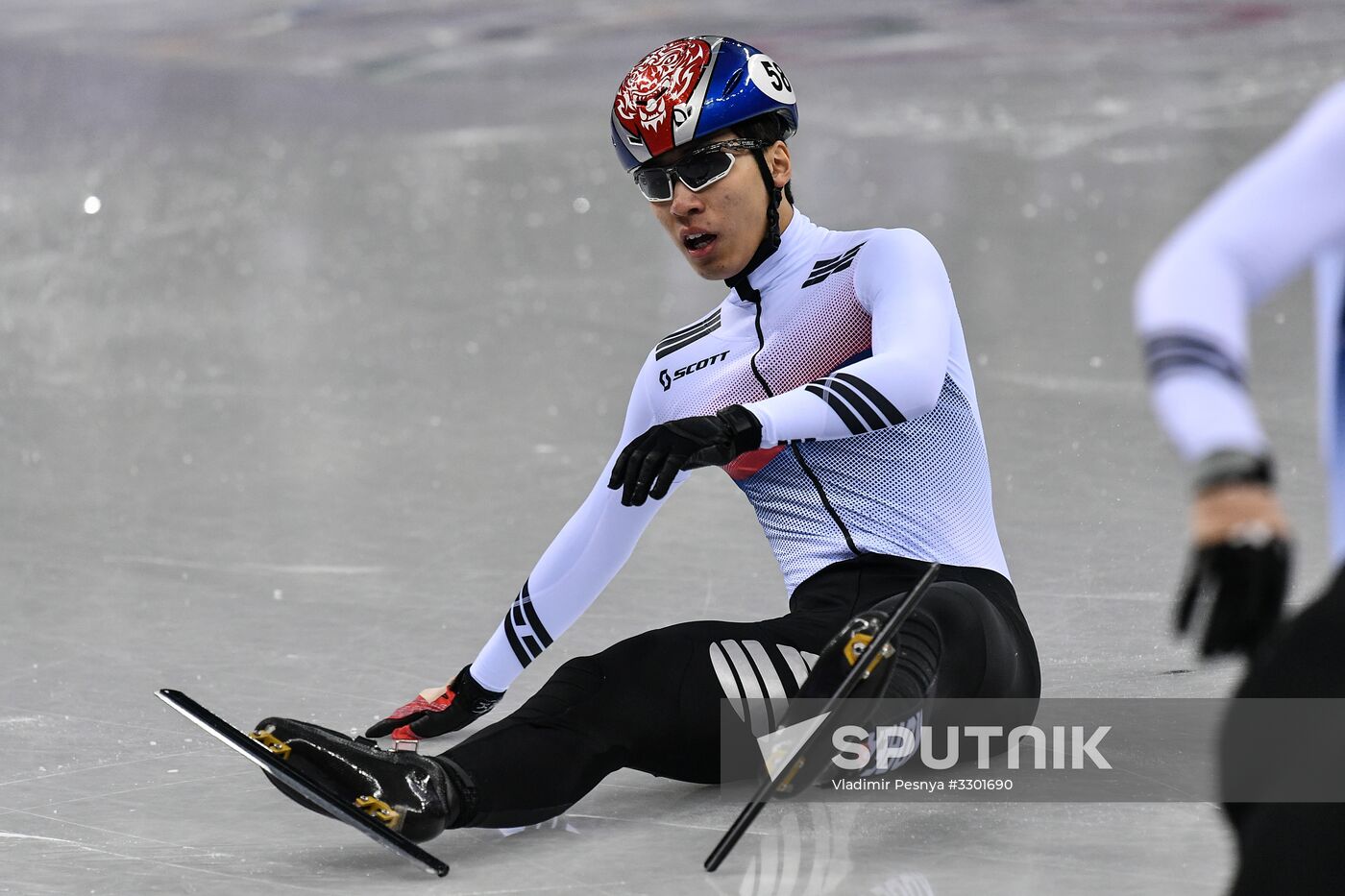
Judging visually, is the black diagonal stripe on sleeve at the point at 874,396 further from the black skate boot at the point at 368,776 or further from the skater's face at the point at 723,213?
the black skate boot at the point at 368,776

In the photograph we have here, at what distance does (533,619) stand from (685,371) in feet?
1.78

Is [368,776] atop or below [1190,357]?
below

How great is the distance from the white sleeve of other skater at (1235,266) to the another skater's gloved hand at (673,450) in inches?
46.2

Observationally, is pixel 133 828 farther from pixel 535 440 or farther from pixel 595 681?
pixel 535 440

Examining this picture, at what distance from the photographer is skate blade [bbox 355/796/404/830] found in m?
2.61

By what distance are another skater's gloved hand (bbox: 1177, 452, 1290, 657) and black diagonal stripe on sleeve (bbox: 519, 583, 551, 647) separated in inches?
72.7

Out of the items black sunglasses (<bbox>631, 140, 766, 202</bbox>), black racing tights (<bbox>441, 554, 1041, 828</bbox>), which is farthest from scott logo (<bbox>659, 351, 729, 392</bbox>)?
black racing tights (<bbox>441, 554, 1041, 828</bbox>)

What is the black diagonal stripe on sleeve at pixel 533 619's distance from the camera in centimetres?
330

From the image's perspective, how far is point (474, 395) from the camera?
623cm

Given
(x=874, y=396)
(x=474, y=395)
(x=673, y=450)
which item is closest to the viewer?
(x=673, y=450)

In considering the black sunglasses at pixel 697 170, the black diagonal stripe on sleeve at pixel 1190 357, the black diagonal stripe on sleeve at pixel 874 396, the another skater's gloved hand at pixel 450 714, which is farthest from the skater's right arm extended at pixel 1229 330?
the another skater's gloved hand at pixel 450 714

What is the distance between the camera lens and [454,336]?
707cm

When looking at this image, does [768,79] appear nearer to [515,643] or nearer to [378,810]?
[515,643]

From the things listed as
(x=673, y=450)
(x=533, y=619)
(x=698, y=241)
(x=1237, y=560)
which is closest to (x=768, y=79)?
(x=698, y=241)
